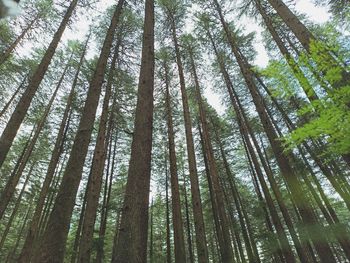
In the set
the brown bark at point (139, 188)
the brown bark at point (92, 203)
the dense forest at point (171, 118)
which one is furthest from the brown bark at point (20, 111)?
the brown bark at point (139, 188)

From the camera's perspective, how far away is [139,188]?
4.10 m

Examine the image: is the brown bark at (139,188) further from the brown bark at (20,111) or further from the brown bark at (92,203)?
the brown bark at (92,203)

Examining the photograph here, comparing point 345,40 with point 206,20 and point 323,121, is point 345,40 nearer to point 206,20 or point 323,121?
point 323,121

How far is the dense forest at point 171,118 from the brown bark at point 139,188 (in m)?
0.02

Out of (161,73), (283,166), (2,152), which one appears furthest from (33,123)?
(283,166)

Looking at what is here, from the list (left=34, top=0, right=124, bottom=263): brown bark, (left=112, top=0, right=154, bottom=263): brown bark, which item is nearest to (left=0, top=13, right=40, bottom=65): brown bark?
(left=34, top=0, right=124, bottom=263): brown bark

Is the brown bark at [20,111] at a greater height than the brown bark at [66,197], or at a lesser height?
greater

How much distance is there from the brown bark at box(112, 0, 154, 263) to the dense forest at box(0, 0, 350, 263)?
20 mm

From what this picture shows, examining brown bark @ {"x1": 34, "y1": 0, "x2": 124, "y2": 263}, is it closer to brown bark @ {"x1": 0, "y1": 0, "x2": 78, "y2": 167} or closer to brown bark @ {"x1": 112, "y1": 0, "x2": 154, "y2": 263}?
brown bark @ {"x1": 112, "y1": 0, "x2": 154, "y2": 263}

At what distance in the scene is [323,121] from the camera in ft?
10.3

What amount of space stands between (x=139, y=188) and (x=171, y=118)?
10.5 m

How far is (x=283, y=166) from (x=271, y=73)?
16.5 feet

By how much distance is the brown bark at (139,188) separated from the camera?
3514 mm

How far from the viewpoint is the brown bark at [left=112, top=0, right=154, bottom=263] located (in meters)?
3.51
